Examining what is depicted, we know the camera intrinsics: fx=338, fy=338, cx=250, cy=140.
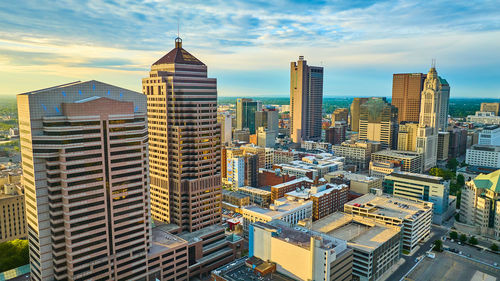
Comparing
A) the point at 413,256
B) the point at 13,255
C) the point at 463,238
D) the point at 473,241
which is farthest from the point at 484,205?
the point at 13,255

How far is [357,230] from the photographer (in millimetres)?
127375

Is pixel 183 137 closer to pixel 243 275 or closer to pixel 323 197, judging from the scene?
pixel 243 275

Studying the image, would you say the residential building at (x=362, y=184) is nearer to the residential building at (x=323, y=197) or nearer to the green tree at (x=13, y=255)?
the residential building at (x=323, y=197)

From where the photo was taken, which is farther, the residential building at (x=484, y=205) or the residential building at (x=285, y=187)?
the residential building at (x=285, y=187)

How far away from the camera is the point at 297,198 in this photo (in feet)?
521

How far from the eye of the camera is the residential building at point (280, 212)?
447 feet

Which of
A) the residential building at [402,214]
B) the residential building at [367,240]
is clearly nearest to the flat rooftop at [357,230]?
the residential building at [367,240]

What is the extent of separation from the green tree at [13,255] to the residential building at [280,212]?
80.1 meters

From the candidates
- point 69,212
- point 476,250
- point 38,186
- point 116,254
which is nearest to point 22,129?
point 38,186

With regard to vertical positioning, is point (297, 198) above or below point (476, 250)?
above

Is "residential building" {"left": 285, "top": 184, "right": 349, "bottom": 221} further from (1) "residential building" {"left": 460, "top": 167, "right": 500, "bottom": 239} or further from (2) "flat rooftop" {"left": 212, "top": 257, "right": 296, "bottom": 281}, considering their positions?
(2) "flat rooftop" {"left": 212, "top": 257, "right": 296, "bottom": 281}

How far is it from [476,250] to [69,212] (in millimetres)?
148396

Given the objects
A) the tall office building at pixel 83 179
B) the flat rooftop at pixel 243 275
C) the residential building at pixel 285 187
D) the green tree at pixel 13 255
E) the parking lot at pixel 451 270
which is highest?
the tall office building at pixel 83 179

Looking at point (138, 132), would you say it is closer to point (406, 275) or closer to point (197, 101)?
point (197, 101)
